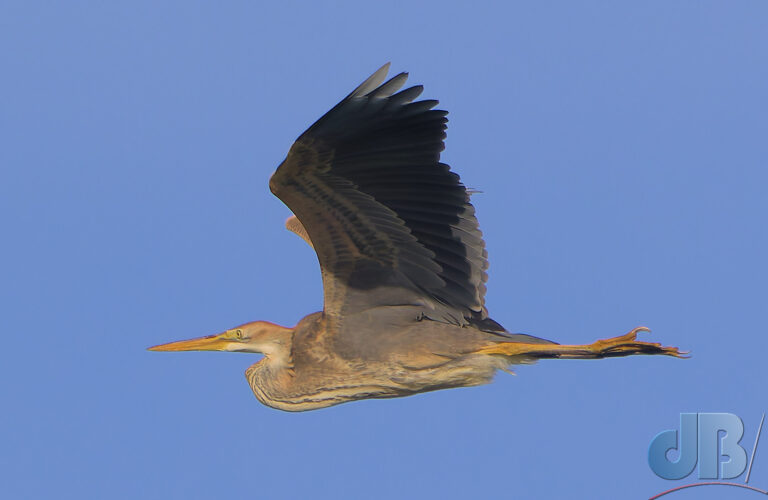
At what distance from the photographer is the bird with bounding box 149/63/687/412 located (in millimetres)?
7934

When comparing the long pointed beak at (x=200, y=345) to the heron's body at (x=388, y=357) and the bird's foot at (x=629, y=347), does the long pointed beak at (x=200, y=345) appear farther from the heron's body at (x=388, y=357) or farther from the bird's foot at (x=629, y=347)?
the bird's foot at (x=629, y=347)

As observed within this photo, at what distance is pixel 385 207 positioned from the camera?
827 cm

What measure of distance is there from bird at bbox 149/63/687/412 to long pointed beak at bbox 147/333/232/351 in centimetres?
53

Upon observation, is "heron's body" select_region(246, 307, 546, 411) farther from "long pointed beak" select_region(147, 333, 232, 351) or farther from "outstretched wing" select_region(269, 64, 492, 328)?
"long pointed beak" select_region(147, 333, 232, 351)

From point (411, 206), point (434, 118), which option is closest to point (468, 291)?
point (411, 206)

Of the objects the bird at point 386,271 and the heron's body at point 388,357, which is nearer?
the bird at point 386,271

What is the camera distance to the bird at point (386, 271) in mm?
7934

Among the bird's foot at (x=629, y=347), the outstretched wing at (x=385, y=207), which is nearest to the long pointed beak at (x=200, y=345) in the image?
the outstretched wing at (x=385, y=207)

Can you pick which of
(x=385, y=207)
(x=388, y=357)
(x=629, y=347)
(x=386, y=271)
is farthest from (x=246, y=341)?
(x=629, y=347)

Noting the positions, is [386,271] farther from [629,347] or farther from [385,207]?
[629,347]

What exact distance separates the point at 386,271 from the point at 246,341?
1545mm

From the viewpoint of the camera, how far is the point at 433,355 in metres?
8.63

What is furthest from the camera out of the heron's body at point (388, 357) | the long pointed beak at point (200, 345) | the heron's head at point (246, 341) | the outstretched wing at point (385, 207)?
the long pointed beak at point (200, 345)

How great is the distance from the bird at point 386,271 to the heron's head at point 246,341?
2 centimetres
